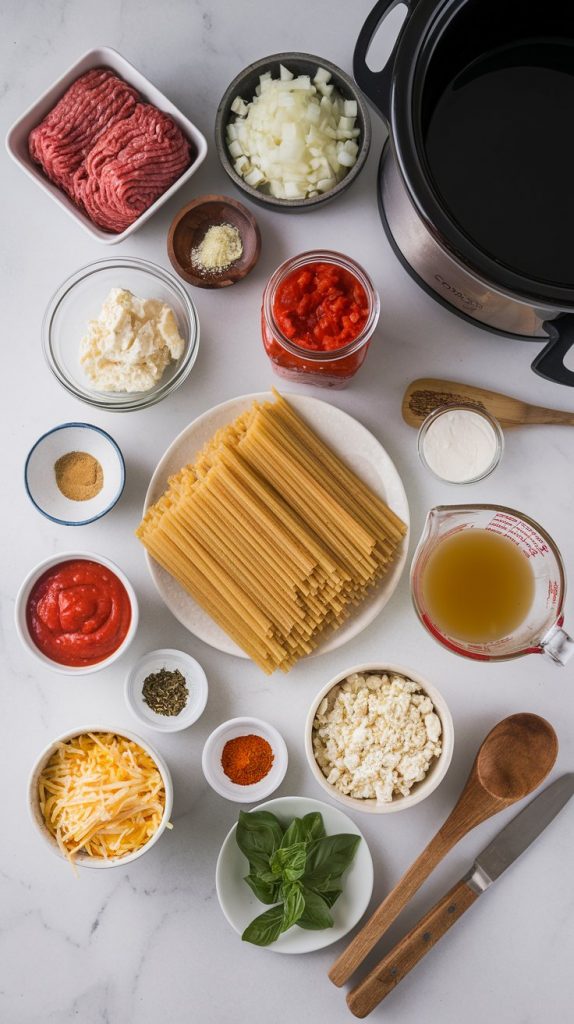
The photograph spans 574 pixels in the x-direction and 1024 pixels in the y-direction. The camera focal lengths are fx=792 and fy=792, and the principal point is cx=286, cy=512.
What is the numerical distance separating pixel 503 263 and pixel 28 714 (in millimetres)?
1602

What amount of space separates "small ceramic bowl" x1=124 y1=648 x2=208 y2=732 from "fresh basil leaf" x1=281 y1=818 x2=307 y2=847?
13.9 inches

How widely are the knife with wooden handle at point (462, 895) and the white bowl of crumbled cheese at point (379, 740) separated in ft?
0.97

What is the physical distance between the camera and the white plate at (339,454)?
1989mm

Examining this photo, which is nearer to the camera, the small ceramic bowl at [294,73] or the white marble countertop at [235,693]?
the small ceramic bowl at [294,73]

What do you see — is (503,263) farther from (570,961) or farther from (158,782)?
(570,961)

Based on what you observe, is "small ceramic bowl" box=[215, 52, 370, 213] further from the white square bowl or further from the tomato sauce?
the tomato sauce

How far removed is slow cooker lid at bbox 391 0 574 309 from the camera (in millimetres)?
1433

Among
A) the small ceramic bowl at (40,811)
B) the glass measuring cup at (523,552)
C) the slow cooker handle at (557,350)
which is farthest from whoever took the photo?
the small ceramic bowl at (40,811)

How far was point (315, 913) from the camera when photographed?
74.9 inches

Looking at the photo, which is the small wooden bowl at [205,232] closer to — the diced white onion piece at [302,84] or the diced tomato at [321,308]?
the diced tomato at [321,308]

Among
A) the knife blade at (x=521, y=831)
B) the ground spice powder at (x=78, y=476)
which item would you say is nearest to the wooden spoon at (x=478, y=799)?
the knife blade at (x=521, y=831)

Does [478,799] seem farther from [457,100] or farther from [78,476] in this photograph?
[457,100]

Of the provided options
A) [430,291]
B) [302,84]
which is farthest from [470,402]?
[302,84]

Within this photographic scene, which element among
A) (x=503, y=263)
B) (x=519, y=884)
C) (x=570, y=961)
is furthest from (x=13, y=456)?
(x=570, y=961)
